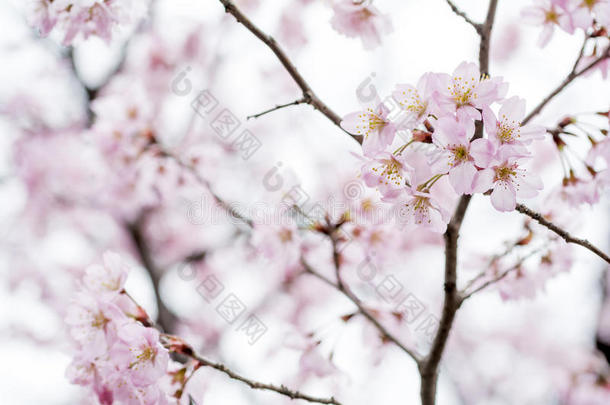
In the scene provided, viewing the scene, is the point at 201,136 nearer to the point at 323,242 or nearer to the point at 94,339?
the point at 323,242

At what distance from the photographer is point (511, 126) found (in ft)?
3.87

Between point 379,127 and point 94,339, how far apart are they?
39.6 inches

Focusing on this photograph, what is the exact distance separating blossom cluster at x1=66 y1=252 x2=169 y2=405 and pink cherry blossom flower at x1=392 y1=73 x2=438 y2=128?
902mm

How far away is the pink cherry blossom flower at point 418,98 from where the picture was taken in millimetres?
1161

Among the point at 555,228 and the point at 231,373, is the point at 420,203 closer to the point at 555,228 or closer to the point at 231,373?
the point at 555,228

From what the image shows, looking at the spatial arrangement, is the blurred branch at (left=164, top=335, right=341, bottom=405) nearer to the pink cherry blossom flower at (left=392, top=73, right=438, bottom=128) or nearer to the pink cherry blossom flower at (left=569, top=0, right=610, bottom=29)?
the pink cherry blossom flower at (left=392, top=73, right=438, bottom=128)

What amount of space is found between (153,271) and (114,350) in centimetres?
283

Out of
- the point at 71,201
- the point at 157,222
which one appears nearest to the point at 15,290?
the point at 71,201

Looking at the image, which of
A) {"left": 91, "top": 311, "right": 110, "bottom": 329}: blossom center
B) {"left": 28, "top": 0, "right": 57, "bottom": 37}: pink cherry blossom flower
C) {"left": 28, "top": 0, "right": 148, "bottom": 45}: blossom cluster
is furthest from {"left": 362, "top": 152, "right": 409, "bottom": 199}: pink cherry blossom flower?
{"left": 28, "top": 0, "right": 57, "bottom": 37}: pink cherry blossom flower

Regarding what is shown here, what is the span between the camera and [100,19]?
6.01 feet

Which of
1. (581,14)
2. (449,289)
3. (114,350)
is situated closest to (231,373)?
(114,350)

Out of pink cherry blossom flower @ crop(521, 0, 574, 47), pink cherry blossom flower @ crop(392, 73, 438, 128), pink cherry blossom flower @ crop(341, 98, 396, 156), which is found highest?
pink cherry blossom flower @ crop(521, 0, 574, 47)

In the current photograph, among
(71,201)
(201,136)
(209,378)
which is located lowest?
(71,201)

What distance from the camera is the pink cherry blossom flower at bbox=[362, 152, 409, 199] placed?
1252mm
